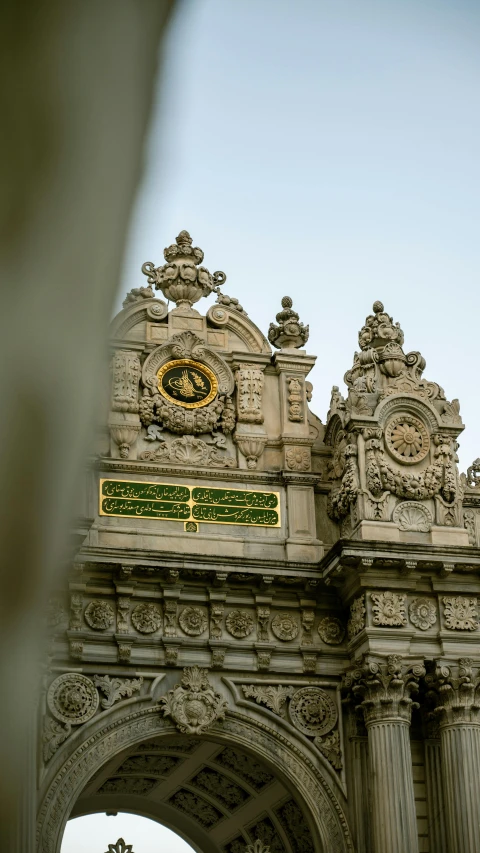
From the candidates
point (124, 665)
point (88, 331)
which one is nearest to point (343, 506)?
point (124, 665)

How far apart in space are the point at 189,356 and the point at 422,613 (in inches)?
200

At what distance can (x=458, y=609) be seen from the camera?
18094mm

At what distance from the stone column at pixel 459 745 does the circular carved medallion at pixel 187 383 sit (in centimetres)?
514

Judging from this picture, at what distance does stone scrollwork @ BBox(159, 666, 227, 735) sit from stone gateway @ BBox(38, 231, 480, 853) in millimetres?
30

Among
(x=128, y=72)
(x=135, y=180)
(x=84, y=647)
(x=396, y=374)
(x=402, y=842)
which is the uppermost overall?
(x=396, y=374)

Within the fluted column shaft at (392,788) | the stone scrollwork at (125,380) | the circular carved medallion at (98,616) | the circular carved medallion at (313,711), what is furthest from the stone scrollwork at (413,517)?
the circular carved medallion at (98,616)

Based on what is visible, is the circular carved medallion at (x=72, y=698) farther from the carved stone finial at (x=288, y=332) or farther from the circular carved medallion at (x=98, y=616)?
the carved stone finial at (x=288, y=332)

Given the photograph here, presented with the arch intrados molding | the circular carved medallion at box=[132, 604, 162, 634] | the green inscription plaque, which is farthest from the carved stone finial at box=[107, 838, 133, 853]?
the green inscription plaque

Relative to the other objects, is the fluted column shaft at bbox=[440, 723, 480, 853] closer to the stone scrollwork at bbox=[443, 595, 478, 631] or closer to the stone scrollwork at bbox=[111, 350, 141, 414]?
the stone scrollwork at bbox=[443, 595, 478, 631]

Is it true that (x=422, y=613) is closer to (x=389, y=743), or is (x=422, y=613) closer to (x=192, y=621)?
(x=389, y=743)

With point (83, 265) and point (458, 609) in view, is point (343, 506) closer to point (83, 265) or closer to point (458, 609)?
point (458, 609)

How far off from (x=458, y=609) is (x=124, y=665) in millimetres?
4720

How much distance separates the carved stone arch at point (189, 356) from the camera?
62.7ft

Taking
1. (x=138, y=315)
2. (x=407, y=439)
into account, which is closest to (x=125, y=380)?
(x=138, y=315)
